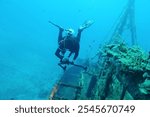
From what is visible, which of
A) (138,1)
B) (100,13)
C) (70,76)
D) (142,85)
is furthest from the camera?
(138,1)

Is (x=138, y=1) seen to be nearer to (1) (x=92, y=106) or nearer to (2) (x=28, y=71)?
(2) (x=28, y=71)

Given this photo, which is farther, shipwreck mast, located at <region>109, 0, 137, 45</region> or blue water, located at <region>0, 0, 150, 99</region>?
blue water, located at <region>0, 0, 150, 99</region>

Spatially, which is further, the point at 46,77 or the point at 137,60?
the point at 46,77

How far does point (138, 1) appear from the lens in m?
162

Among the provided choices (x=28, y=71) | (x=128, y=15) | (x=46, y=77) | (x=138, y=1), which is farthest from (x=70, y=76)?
(x=138, y=1)

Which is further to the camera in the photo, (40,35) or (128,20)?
(40,35)

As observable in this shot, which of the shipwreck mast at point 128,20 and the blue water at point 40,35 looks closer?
the shipwreck mast at point 128,20

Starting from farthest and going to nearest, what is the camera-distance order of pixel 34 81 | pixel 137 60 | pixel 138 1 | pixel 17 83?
pixel 138 1, pixel 34 81, pixel 17 83, pixel 137 60

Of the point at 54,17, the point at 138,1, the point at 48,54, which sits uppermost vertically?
the point at 138,1

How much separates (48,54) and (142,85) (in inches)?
1614

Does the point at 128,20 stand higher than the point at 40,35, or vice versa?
the point at 40,35

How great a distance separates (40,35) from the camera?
74.7 m

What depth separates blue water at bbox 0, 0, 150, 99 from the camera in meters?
24.1

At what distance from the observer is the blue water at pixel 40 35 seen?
24.1 metres
